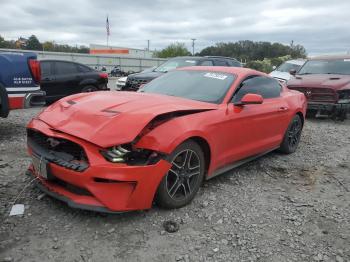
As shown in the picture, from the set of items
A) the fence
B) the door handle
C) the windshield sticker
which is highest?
the windshield sticker

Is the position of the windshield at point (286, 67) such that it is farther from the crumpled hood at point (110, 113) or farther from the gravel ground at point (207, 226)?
the crumpled hood at point (110, 113)

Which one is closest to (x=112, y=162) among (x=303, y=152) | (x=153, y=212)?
(x=153, y=212)

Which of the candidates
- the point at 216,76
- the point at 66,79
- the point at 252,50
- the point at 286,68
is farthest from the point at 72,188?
the point at 252,50

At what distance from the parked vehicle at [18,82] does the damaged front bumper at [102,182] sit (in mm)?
3034

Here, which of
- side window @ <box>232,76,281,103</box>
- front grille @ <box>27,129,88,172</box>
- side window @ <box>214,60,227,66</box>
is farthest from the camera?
side window @ <box>214,60,227,66</box>

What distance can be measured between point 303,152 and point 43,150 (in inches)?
182

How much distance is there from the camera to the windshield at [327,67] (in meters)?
11.0

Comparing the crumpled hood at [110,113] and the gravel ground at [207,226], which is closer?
A: the gravel ground at [207,226]

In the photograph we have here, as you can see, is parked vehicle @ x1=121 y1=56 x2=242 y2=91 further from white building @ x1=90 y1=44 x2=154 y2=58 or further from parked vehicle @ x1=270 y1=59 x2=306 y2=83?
white building @ x1=90 y1=44 x2=154 y2=58

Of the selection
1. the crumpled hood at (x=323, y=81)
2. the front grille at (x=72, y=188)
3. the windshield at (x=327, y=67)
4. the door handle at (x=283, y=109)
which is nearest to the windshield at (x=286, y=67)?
the windshield at (x=327, y=67)

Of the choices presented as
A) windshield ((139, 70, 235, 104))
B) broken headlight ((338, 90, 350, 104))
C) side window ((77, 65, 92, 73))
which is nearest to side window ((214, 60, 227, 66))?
broken headlight ((338, 90, 350, 104))

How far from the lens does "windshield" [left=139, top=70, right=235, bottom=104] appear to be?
479 centimetres

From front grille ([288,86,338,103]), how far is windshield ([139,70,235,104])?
5.93m

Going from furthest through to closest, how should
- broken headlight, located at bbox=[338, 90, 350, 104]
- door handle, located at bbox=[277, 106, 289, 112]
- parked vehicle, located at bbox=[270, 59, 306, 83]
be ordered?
parked vehicle, located at bbox=[270, 59, 306, 83] → broken headlight, located at bbox=[338, 90, 350, 104] → door handle, located at bbox=[277, 106, 289, 112]
